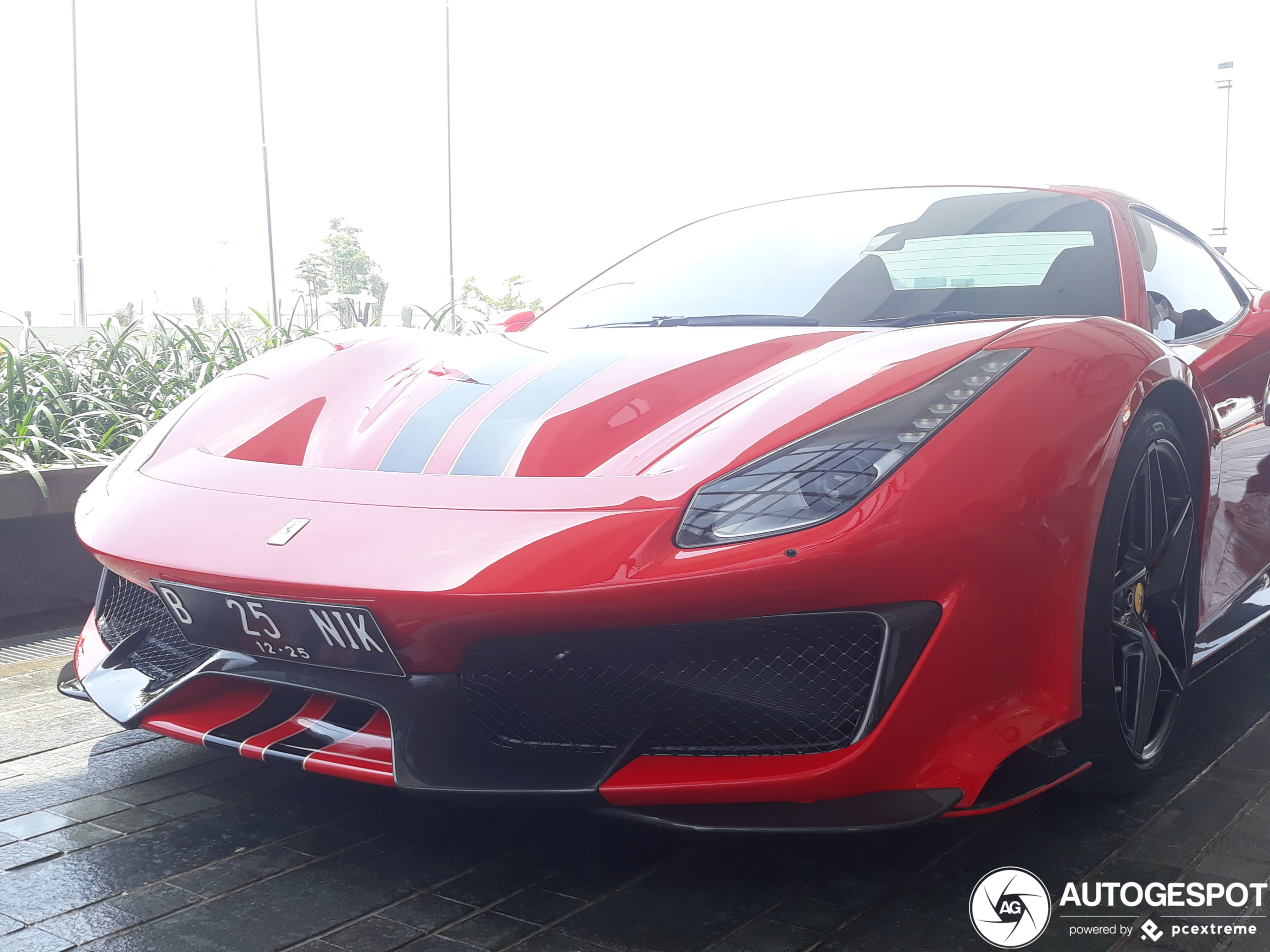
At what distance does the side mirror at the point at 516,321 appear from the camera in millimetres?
3014

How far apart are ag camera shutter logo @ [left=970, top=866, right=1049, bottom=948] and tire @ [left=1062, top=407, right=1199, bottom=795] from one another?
250mm

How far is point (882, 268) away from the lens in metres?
2.47

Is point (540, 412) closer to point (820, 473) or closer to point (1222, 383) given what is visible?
point (820, 473)

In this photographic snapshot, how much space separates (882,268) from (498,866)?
147 centimetres

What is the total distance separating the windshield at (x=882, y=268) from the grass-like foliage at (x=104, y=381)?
203 cm

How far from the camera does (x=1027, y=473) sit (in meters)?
1.67

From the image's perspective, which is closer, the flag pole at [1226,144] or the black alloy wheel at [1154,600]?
the black alloy wheel at [1154,600]

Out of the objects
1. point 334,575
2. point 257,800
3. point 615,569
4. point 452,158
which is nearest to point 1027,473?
point 615,569

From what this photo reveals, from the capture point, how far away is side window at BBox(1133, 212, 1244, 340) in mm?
2539

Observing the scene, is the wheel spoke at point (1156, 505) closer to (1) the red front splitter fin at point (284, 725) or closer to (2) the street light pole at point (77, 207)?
(1) the red front splitter fin at point (284, 725)

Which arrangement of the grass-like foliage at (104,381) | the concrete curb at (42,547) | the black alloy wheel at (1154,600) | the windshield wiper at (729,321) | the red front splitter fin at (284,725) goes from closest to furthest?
the red front splitter fin at (284,725)
the black alloy wheel at (1154,600)
the windshield wiper at (729,321)
the concrete curb at (42,547)
the grass-like foliage at (104,381)

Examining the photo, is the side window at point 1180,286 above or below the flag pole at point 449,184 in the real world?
below

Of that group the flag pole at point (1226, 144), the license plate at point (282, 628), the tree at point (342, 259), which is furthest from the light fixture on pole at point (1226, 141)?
the tree at point (342, 259)

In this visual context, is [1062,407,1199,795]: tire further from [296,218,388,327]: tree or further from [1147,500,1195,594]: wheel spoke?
[296,218,388,327]: tree
